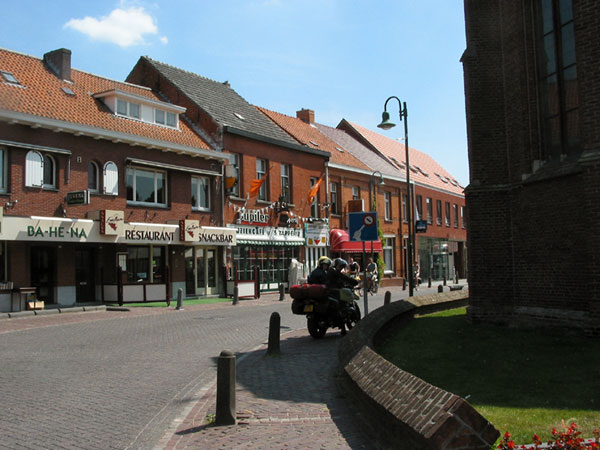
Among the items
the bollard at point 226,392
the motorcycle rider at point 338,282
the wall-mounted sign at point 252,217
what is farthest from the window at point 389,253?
the bollard at point 226,392

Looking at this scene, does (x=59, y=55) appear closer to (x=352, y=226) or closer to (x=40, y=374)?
(x=352, y=226)

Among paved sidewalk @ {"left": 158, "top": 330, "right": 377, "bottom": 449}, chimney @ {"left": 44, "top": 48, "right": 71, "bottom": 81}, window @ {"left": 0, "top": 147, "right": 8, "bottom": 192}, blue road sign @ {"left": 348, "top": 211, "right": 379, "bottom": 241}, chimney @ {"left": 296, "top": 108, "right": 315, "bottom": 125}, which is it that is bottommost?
paved sidewalk @ {"left": 158, "top": 330, "right": 377, "bottom": 449}

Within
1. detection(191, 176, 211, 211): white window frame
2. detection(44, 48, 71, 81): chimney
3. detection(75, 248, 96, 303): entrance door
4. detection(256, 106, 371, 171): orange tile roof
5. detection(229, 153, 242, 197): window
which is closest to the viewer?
detection(75, 248, 96, 303): entrance door

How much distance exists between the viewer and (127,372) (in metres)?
9.07

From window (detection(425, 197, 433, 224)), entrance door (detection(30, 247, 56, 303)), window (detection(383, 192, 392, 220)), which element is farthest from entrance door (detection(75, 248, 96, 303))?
window (detection(425, 197, 433, 224))

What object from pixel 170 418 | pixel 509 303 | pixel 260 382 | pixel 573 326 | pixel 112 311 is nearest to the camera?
pixel 170 418

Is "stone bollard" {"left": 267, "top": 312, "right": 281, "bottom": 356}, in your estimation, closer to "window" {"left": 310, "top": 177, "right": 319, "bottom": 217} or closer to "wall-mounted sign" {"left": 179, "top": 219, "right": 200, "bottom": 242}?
"wall-mounted sign" {"left": 179, "top": 219, "right": 200, "bottom": 242}

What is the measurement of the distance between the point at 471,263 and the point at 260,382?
6.28 meters

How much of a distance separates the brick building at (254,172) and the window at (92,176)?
571 centimetres

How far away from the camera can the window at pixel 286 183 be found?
3212cm

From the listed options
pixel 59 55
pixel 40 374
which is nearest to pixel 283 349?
pixel 40 374

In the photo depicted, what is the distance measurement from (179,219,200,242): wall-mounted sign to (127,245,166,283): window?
114cm

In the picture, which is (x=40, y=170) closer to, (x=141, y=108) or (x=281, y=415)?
(x=141, y=108)

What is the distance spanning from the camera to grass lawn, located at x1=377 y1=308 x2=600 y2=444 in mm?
5715
